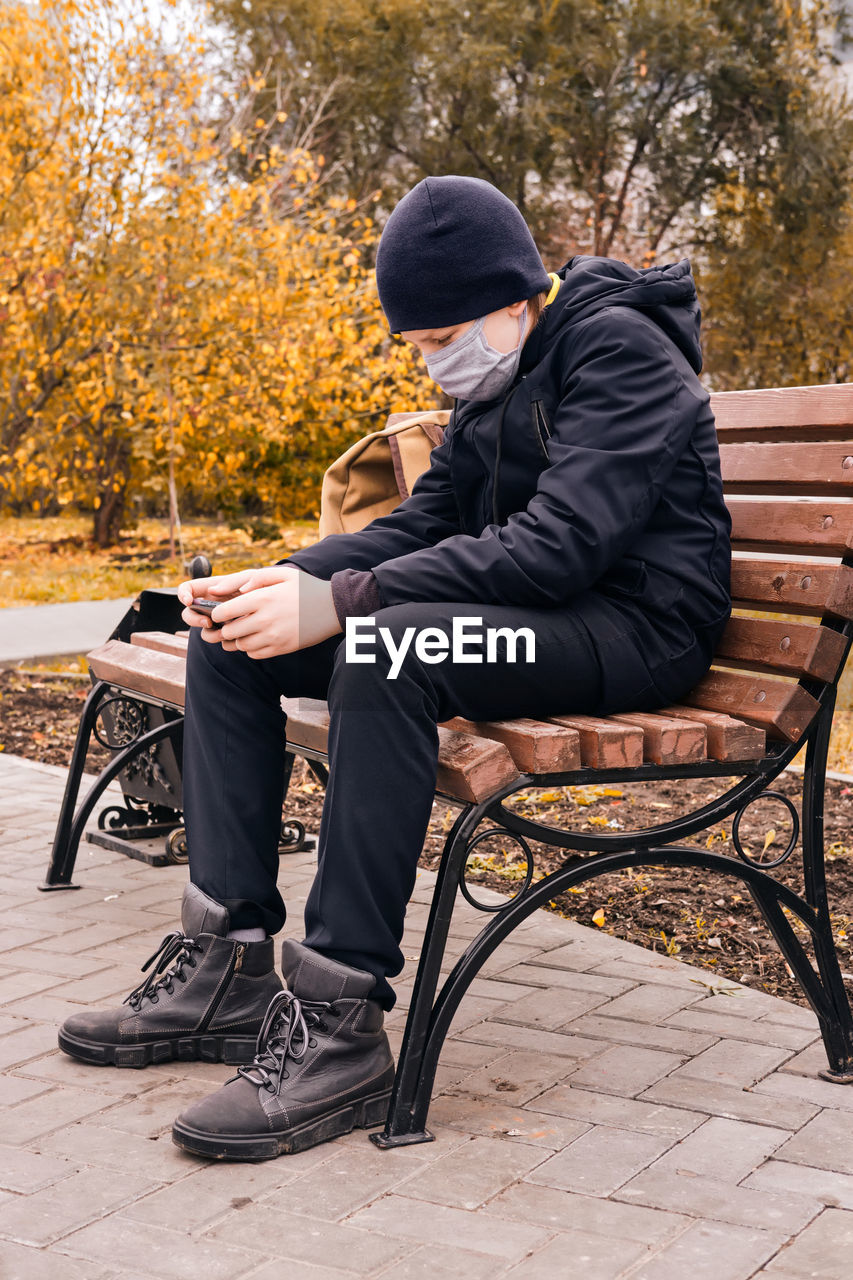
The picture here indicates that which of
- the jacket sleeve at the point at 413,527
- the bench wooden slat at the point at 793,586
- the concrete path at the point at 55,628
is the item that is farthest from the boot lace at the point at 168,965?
the concrete path at the point at 55,628

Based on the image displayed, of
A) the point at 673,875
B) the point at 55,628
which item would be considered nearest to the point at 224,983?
the point at 673,875

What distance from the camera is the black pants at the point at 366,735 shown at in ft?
7.45

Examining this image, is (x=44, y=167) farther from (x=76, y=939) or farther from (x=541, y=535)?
(x=541, y=535)

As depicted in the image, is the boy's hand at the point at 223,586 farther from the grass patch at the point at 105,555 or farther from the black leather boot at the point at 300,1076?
the grass patch at the point at 105,555

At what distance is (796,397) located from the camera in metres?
2.88

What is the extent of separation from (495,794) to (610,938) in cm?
124

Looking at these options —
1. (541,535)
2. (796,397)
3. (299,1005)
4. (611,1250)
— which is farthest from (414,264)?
(611,1250)

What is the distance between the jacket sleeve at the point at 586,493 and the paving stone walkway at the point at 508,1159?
87 centimetres

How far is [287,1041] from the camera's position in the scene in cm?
234

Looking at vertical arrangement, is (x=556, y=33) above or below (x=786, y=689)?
above

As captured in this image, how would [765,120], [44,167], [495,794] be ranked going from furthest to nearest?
[765,120], [44,167], [495,794]

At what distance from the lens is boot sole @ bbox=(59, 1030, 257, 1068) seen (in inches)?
105

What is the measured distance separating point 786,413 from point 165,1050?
1683 mm

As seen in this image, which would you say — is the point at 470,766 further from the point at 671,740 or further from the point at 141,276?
the point at 141,276
